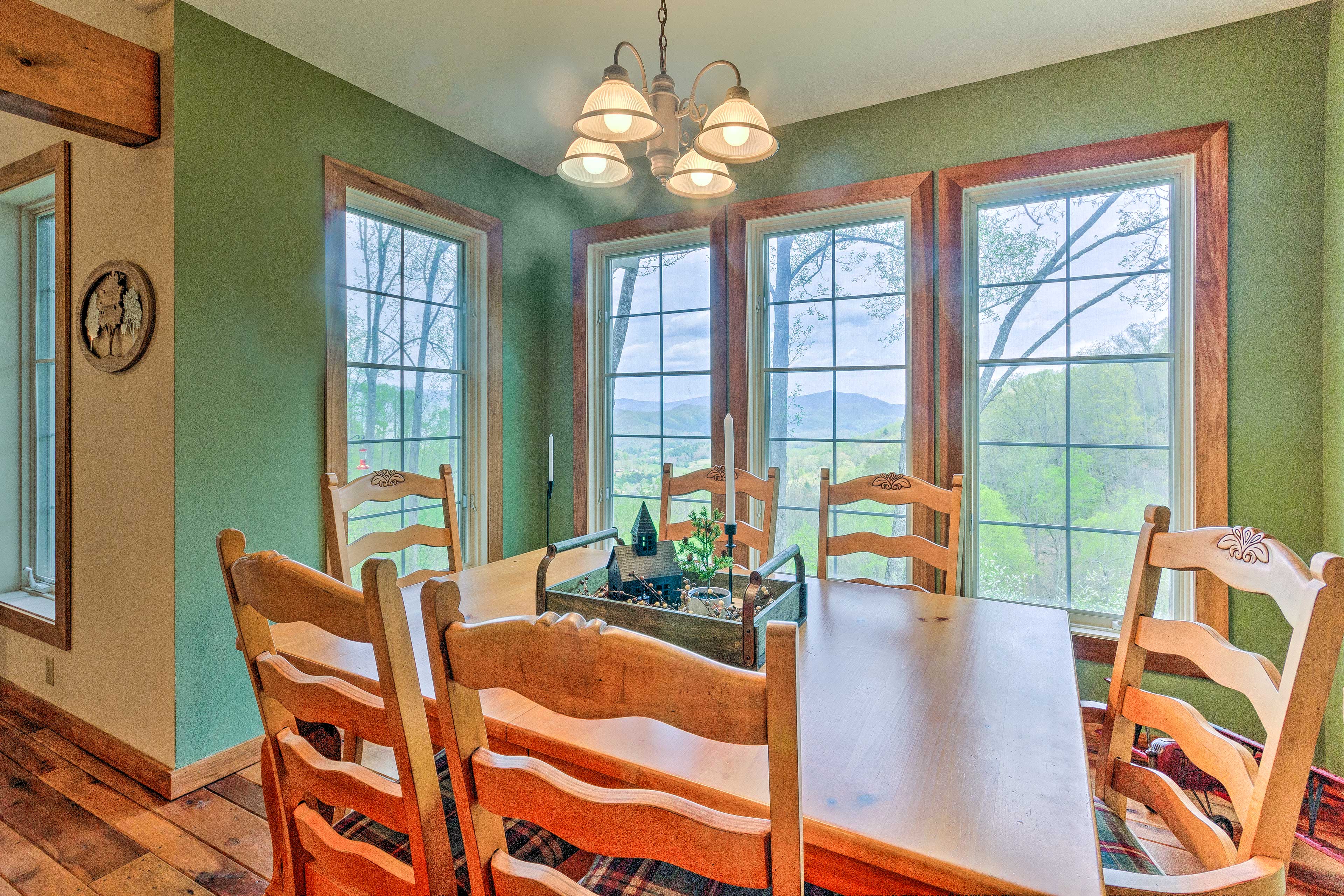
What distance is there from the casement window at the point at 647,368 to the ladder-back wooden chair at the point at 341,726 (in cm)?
227

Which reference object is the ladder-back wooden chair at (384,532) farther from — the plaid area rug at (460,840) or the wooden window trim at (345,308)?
the plaid area rug at (460,840)

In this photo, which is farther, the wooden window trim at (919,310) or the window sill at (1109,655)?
the wooden window trim at (919,310)

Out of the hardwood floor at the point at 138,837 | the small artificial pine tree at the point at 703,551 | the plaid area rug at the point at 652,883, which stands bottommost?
the hardwood floor at the point at 138,837

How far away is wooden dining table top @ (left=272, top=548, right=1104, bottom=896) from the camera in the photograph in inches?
29.4

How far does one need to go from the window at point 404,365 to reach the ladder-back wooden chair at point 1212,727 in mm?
2519

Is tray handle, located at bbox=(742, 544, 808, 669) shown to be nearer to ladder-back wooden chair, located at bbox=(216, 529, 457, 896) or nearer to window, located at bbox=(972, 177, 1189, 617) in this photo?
ladder-back wooden chair, located at bbox=(216, 529, 457, 896)

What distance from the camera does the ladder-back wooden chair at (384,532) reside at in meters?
1.93

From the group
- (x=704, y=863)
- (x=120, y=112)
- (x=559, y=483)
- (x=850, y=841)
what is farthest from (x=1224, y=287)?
(x=120, y=112)

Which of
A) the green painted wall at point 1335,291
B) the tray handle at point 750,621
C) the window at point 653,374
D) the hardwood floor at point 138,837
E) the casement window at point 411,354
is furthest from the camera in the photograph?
the window at point 653,374

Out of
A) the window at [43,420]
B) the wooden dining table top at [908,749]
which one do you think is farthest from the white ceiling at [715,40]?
the wooden dining table top at [908,749]

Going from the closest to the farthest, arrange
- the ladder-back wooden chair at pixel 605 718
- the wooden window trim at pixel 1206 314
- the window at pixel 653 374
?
1. the ladder-back wooden chair at pixel 605 718
2. the wooden window trim at pixel 1206 314
3. the window at pixel 653 374

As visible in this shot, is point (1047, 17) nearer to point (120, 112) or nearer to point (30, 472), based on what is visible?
point (120, 112)

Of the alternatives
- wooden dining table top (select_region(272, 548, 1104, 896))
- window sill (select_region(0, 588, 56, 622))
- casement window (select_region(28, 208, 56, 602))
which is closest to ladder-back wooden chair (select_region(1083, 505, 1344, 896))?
wooden dining table top (select_region(272, 548, 1104, 896))

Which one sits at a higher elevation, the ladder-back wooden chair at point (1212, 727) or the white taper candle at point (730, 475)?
the white taper candle at point (730, 475)
